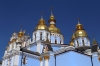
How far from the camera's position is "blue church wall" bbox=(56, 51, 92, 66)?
20328 millimetres

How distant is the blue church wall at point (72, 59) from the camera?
20.3m

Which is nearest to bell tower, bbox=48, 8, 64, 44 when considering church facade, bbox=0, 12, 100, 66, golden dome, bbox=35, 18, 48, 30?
church facade, bbox=0, 12, 100, 66

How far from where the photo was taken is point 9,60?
2417 cm

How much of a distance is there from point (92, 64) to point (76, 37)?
23.3 ft

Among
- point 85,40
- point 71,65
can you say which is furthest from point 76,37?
point 71,65

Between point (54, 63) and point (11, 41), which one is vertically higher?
point (11, 41)

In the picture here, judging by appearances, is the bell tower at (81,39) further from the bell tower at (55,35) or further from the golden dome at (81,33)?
the bell tower at (55,35)

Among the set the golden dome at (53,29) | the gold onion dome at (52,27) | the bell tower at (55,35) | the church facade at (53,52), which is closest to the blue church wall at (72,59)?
the church facade at (53,52)

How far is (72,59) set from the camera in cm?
2034

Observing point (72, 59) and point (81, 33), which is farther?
point (81, 33)

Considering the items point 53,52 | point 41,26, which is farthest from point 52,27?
point 53,52

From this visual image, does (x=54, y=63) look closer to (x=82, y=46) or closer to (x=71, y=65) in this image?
(x=71, y=65)

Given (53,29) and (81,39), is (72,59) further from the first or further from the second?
Result: (53,29)

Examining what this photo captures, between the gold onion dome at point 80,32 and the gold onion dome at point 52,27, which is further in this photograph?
the gold onion dome at point 52,27
